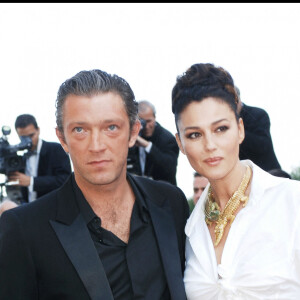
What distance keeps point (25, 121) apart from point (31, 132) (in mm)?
153

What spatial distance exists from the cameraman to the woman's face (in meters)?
3.72

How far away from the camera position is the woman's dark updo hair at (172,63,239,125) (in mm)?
2736

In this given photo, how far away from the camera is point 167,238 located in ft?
9.17

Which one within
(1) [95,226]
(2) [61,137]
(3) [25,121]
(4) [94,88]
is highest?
(4) [94,88]

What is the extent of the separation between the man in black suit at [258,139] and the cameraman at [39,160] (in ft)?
8.16

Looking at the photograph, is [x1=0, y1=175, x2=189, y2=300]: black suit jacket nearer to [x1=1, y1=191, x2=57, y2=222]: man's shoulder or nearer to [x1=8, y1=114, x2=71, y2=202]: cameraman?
[x1=1, y1=191, x2=57, y2=222]: man's shoulder

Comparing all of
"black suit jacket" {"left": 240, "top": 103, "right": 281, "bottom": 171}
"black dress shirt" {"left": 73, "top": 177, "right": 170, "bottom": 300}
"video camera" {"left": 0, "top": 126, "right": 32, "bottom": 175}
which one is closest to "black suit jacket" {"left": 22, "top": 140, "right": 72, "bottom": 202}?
"video camera" {"left": 0, "top": 126, "right": 32, "bottom": 175}

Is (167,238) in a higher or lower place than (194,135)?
lower

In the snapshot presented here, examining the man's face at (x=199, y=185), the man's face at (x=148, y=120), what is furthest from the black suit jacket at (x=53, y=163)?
the man's face at (x=199, y=185)

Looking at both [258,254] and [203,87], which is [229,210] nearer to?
[258,254]

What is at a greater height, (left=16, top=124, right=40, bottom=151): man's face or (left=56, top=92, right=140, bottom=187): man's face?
(left=56, top=92, right=140, bottom=187): man's face

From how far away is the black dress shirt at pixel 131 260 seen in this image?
2570mm

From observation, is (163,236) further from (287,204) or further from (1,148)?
(1,148)

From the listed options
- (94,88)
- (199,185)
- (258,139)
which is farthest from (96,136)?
(199,185)
